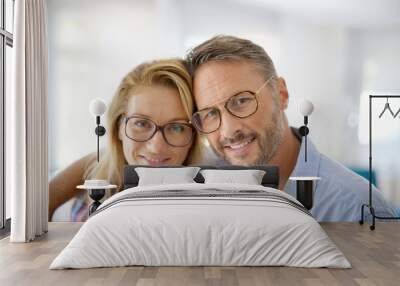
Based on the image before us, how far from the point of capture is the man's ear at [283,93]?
7781mm

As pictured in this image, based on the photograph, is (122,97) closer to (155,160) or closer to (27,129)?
(155,160)

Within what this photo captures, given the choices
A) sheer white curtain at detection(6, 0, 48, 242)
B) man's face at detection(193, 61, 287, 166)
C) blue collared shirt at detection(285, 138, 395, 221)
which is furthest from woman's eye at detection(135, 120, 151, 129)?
blue collared shirt at detection(285, 138, 395, 221)

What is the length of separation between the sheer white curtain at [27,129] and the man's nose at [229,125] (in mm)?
2226

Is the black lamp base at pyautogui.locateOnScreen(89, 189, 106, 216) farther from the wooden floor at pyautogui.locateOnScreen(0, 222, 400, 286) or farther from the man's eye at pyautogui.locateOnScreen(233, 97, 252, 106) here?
the man's eye at pyautogui.locateOnScreen(233, 97, 252, 106)

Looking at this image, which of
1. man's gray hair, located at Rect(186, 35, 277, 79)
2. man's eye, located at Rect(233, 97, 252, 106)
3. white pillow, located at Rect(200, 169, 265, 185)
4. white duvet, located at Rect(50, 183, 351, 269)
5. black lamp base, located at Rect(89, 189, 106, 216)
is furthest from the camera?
man's gray hair, located at Rect(186, 35, 277, 79)

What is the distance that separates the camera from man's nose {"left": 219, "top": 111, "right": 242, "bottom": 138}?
7.65 m

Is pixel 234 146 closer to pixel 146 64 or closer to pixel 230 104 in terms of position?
pixel 230 104

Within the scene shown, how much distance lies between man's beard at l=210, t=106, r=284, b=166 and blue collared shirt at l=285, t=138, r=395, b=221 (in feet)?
1.22

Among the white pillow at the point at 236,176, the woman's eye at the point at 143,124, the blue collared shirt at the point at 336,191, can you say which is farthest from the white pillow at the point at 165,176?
Answer: the blue collared shirt at the point at 336,191

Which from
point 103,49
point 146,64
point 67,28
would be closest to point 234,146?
point 146,64

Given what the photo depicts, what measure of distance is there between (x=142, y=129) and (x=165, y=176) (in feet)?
2.90

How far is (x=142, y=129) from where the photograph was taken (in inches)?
303

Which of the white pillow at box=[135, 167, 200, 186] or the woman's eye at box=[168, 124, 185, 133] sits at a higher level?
the woman's eye at box=[168, 124, 185, 133]

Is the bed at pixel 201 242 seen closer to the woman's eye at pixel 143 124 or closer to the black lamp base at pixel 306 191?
the black lamp base at pixel 306 191
